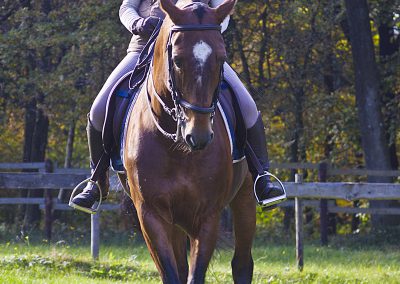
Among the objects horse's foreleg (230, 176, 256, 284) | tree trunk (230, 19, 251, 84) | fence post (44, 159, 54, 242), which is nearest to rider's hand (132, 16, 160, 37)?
horse's foreleg (230, 176, 256, 284)

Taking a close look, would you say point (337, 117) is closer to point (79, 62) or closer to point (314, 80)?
point (314, 80)

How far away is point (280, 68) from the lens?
22141 mm

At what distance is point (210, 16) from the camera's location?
6055mm

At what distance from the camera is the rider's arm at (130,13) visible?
7496mm

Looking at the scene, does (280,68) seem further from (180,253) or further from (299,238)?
(180,253)

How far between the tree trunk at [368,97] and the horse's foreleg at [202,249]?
12.8 metres

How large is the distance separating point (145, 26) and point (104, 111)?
87 cm

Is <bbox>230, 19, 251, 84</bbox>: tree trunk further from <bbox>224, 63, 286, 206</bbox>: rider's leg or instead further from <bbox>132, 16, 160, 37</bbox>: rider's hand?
<bbox>132, 16, 160, 37</bbox>: rider's hand

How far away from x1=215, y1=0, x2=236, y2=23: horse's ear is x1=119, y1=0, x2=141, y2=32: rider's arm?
4.56 ft

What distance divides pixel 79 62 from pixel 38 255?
345 inches

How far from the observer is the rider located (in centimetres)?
744

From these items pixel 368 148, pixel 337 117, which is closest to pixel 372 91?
pixel 368 148

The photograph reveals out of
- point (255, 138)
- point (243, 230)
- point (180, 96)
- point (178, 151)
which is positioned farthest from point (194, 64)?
point (243, 230)

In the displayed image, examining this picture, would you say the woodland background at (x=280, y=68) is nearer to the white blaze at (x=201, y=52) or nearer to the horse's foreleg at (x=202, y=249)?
the horse's foreleg at (x=202, y=249)
